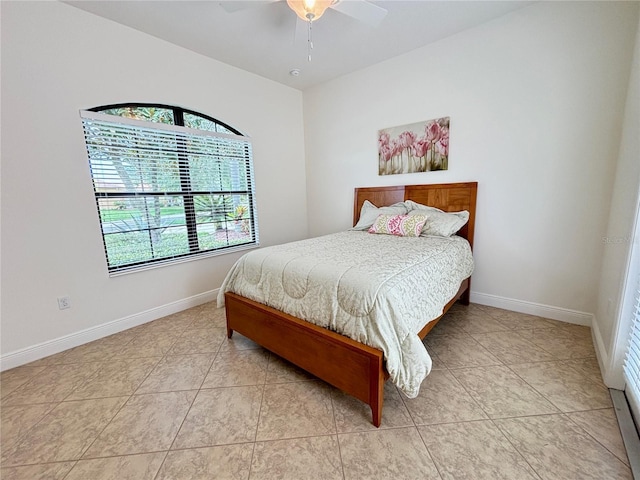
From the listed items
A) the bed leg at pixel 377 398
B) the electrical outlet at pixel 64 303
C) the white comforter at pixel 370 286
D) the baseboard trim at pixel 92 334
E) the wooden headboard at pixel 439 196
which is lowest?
the baseboard trim at pixel 92 334

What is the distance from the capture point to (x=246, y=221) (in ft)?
11.6

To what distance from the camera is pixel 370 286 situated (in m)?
1.39

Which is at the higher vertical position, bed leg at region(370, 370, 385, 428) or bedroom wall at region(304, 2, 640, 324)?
bedroom wall at region(304, 2, 640, 324)

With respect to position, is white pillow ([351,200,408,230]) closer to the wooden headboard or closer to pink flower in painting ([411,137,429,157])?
the wooden headboard

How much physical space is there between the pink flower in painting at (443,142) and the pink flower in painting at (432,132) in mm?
32

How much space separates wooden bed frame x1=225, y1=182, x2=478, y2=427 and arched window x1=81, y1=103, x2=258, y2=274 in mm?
1208

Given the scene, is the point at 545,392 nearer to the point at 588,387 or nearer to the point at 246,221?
the point at 588,387

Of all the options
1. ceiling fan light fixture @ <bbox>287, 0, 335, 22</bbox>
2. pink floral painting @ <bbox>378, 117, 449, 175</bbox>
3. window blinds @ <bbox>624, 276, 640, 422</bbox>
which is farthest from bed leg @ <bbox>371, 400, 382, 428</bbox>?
pink floral painting @ <bbox>378, 117, 449, 175</bbox>

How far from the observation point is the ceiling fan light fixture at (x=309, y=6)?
1.66m

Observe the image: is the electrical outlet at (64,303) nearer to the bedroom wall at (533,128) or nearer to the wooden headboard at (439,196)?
the wooden headboard at (439,196)

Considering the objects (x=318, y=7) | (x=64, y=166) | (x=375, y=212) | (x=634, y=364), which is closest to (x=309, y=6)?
(x=318, y=7)

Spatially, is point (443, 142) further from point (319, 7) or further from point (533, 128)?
point (319, 7)

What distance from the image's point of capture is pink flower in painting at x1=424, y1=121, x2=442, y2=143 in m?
2.85

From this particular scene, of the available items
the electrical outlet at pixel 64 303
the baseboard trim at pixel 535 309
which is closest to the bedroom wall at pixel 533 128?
the baseboard trim at pixel 535 309
